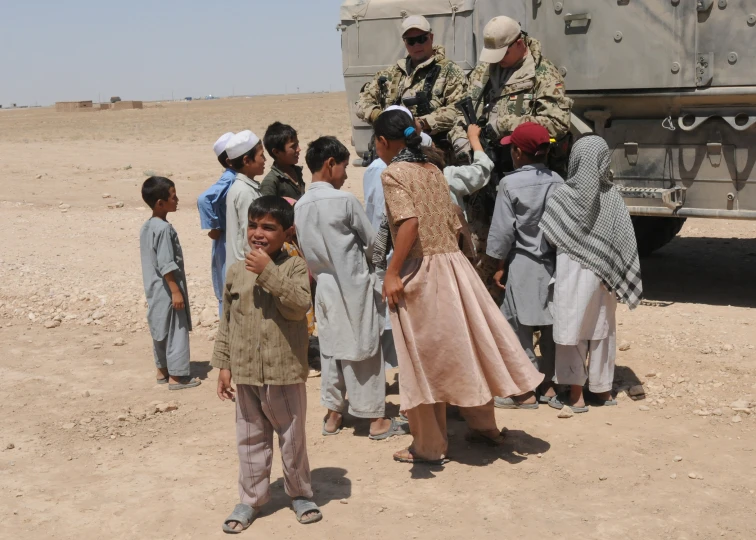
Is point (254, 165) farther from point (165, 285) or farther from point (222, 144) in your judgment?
point (165, 285)

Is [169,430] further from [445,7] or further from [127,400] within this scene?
[445,7]

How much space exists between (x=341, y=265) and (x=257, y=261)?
109cm

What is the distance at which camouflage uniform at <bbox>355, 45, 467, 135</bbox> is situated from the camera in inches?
224

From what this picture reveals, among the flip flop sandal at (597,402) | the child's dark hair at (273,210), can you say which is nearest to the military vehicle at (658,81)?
the flip flop sandal at (597,402)

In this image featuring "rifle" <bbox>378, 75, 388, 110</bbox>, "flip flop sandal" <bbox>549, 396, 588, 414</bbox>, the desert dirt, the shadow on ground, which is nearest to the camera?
the desert dirt

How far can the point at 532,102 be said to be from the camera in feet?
18.2

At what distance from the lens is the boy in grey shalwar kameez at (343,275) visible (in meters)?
4.73

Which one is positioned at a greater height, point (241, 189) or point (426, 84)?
point (426, 84)

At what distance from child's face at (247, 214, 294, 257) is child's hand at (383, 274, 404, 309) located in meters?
0.66

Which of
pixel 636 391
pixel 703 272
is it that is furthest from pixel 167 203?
pixel 703 272

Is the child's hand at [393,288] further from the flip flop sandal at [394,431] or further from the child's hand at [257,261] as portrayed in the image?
the flip flop sandal at [394,431]

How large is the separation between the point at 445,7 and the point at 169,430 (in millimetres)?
3961

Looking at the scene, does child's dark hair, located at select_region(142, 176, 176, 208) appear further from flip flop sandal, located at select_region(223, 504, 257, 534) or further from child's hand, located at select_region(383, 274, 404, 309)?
flip flop sandal, located at select_region(223, 504, 257, 534)

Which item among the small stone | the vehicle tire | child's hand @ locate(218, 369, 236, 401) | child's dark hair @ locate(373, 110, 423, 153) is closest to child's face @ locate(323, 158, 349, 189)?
child's dark hair @ locate(373, 110, 423, 153)
